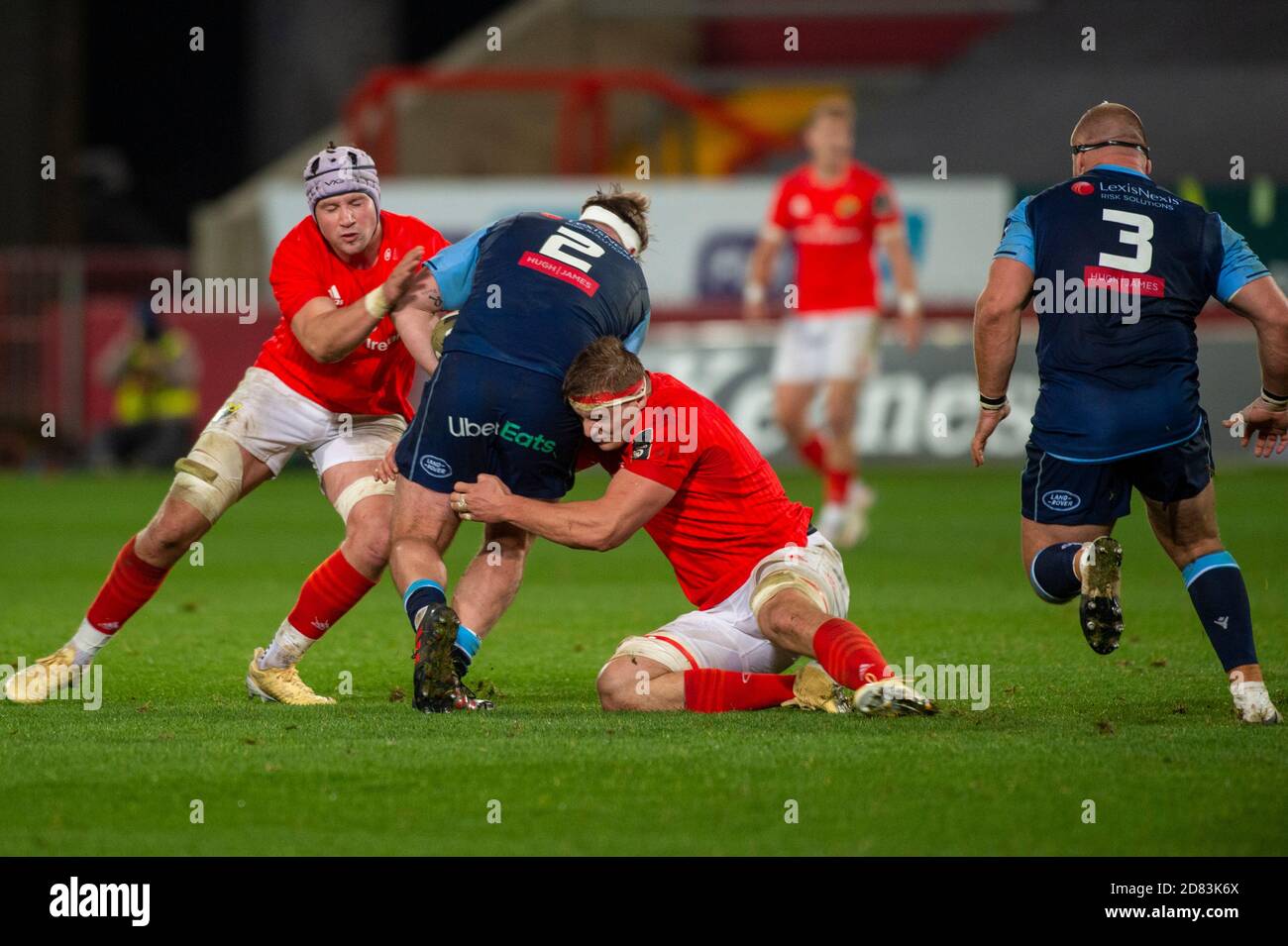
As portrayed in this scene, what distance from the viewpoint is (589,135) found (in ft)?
86.7

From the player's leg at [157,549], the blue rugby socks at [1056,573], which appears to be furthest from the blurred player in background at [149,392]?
the blue rugby socks at [1056,573]

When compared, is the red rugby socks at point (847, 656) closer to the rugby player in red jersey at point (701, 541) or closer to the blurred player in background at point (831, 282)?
the rugby player in red jersey at point (701, 541)

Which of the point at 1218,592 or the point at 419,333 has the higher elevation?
the point at 419,333

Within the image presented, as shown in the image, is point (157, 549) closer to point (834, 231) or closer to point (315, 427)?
point (315, 427)

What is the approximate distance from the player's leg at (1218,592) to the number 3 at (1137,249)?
75 cm

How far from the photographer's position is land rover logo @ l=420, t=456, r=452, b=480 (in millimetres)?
6703

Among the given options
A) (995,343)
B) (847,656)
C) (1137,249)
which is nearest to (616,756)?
(847,656)

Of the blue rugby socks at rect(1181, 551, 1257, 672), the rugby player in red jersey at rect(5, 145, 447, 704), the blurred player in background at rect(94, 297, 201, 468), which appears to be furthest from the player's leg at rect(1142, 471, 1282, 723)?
the blurred player in background at rect(94, 297, 201, 468)

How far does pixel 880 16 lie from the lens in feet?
93.1

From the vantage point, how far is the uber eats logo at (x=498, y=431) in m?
6.61

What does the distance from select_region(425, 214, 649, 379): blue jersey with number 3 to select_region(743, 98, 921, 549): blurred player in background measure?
22.1 feet

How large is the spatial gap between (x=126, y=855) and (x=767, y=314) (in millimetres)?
17051

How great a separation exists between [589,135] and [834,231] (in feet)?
42.6

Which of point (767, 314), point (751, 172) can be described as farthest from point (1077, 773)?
point (751, 172)
